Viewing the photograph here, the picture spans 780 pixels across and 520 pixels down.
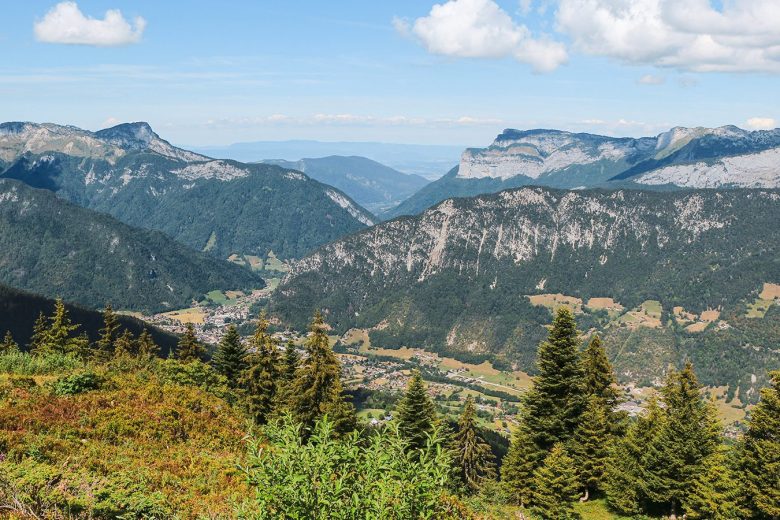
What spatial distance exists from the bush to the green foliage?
2000 cm

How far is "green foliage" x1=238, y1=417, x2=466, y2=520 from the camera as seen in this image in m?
10.4

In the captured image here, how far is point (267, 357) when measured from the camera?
57.9 m

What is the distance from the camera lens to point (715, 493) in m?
34.9

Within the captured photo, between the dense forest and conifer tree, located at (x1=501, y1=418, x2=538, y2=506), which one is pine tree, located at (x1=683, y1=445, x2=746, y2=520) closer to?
the dense forest

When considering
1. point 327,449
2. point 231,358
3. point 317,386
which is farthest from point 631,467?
point 231,358

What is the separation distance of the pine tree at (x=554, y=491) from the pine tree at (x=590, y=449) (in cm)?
548

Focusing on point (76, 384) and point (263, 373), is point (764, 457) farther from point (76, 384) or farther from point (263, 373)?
point (263, 373)

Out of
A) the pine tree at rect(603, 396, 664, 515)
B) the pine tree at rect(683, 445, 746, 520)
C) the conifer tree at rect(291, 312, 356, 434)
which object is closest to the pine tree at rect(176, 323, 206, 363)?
the conifer tree at rect(291, 312, 356, 434)

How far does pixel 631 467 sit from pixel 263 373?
116 feet

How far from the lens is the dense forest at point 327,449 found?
37.7ft

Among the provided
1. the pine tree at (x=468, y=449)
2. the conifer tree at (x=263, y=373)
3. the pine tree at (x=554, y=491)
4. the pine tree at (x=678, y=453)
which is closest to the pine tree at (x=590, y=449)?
the pine tree at (x=678, y=453)

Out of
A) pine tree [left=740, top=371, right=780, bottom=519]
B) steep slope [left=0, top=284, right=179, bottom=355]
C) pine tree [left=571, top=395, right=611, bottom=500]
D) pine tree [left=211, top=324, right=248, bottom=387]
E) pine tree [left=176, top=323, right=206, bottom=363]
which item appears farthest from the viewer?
steep slope [left=0, top=284, right=179, bottom=355]

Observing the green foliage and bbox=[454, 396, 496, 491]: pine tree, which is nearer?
the green foliage

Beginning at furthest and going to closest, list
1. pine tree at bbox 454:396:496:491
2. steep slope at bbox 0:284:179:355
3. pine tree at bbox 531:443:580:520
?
steep slope at bbox 0:284:179:355 < pine tree at bbox 454:396:496:491 < pine tree at bbox 531:443:580:520
